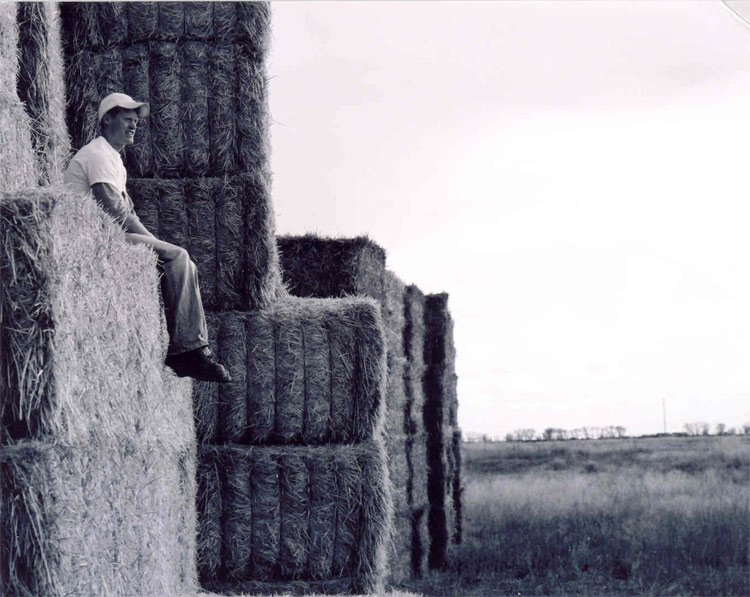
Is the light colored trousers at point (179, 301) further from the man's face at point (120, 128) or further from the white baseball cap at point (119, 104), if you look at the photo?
the white baseball cap at point (119, 104)

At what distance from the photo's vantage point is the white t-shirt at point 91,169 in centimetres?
625

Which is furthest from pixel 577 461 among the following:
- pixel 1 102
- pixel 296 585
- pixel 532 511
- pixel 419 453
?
pixel 1 102

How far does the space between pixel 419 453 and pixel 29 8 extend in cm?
671

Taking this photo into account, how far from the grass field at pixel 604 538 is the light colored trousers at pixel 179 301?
5158mm

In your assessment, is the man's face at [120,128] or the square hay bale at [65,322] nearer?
the square hay bale at [65,322]

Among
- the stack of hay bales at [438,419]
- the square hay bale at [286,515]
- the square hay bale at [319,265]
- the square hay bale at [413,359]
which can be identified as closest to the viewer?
the square hay bale at [286,515]

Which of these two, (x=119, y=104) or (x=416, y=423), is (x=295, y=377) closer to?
(x=119, y=104)

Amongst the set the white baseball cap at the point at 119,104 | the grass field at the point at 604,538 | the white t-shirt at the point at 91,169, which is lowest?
the grass field at the point at 604,538

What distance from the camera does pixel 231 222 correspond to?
7.59 meters

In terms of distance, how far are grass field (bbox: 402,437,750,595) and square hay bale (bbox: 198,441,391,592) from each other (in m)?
3.31

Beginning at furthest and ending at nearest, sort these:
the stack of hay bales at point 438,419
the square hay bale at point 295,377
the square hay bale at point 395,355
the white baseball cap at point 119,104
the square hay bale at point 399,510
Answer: the stack of hay bales at point 438,419, the square hay bale at point 395,355, the square hay bale at point 399,510, the square hay bale at point 295,377, the white baseball cap at point 119,104

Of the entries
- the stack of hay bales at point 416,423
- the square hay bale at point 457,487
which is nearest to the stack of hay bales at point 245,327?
the stack of hay bales at point 416,423

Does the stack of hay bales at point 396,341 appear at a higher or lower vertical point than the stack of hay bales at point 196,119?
lower

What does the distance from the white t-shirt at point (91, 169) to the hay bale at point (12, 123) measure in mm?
326
